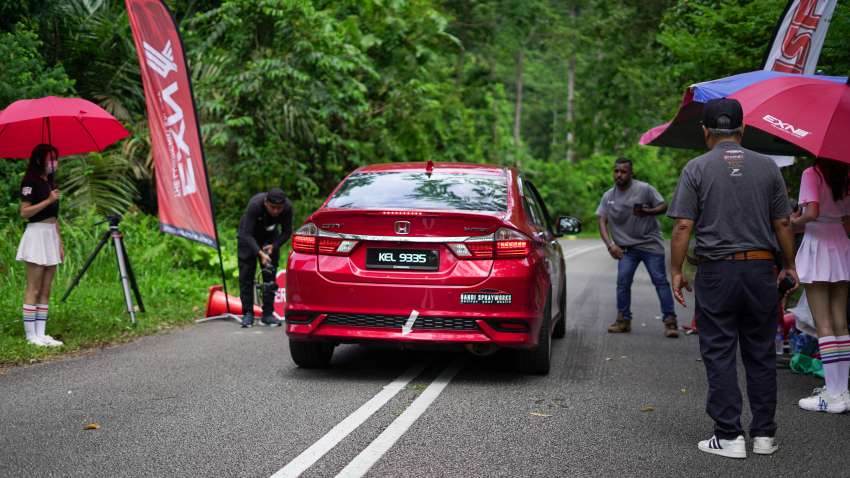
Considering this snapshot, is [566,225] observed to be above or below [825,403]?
above

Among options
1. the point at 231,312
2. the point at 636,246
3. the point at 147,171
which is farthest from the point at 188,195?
the point at 147,171

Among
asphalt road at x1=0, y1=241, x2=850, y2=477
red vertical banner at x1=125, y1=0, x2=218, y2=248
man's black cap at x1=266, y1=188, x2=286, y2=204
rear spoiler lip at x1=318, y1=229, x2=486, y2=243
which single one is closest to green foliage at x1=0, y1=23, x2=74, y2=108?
red vertical banner at x1=125, y1=0, x2=218, y2=248

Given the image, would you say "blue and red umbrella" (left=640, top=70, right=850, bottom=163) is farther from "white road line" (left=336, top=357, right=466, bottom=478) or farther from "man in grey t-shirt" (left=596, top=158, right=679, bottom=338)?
"man in grey t-shirt" (left=596, top=158, right=679, bottom=338)

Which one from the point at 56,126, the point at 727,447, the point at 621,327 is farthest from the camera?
the point at 621,327

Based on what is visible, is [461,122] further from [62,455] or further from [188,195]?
[62,455]

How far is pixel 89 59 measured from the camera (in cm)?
1614

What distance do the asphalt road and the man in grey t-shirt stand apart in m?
1.53

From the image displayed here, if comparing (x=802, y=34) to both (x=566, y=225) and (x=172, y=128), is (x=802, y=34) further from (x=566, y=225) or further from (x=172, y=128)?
(x=172, y=128)

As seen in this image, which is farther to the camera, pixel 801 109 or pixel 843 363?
pixel 843 363

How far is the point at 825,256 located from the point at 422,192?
297 centimetres

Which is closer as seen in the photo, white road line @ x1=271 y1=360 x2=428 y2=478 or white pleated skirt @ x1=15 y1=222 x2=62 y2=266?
white road line @ x1=271 y1=360 x2=428 y2=478

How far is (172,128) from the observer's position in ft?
32.0

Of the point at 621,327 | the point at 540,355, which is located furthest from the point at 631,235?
the point at 540,355

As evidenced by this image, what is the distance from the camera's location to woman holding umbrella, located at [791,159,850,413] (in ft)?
19.4
